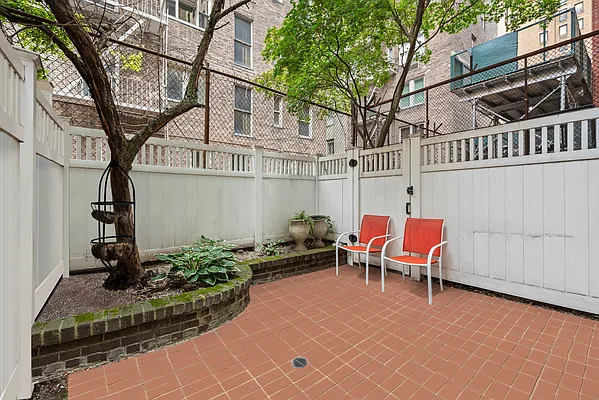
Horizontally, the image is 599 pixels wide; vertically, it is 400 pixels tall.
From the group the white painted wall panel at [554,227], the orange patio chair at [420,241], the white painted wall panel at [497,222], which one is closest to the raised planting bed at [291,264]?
the orange patio chair at [420,241]

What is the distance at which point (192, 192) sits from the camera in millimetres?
3922

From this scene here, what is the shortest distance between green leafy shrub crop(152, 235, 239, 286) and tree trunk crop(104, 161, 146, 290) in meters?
0.22

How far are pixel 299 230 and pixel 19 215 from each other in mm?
3420

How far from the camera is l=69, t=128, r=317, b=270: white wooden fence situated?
10.3 feet

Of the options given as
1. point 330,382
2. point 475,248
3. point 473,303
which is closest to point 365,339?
point 330,382

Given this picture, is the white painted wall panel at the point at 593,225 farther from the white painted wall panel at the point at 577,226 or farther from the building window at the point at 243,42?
the building window at the point at 243,42

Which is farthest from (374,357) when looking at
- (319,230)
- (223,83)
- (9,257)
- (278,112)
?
(223,83)

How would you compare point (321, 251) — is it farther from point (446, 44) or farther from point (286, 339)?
point (446, 44)

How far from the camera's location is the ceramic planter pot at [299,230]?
4531mm

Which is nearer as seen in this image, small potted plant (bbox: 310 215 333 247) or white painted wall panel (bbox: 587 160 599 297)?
white painted wall panel (bbox: 587 160 599 297)

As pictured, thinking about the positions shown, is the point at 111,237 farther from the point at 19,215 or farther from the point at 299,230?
the point at 299,230

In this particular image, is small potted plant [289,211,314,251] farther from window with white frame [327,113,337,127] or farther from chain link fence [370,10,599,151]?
window with white frame [327,113,337,127]

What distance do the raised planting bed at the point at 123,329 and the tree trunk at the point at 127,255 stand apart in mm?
597

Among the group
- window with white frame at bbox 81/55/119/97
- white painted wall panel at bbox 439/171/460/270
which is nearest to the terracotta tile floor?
white painted wall panel at bbox 439/171/460/270
